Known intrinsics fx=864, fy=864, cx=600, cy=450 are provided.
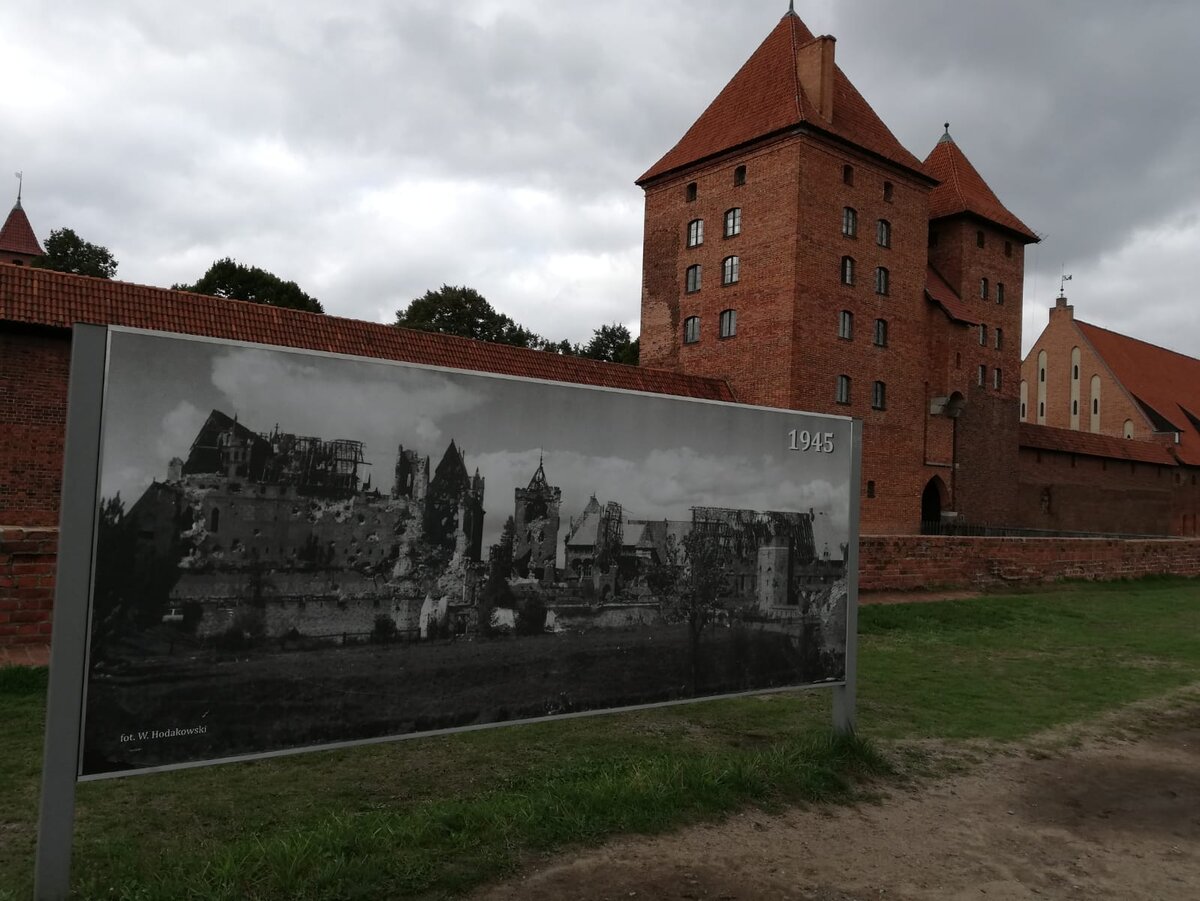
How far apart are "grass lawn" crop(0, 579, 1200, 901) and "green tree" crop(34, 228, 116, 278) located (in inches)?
1915

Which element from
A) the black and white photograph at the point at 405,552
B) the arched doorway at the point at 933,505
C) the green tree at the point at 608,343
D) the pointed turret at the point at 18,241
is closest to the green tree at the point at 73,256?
the pointed turret at the point at 18,241

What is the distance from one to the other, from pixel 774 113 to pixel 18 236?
145 ft

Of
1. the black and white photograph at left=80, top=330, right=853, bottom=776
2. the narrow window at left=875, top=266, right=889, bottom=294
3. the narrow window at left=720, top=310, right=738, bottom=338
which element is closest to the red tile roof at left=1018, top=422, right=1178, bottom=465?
the narrow window at left=875, top=266, right=889, bottom=294

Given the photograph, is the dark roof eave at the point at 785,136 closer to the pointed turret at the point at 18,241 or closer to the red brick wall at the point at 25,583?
the red brick wall at the point at 25,583

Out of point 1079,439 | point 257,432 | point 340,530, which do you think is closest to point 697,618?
point 340,530

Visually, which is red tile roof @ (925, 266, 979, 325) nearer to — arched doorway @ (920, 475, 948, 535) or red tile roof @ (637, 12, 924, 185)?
red tile roof @ (637, 12, 924, 185)

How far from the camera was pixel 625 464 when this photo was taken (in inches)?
186

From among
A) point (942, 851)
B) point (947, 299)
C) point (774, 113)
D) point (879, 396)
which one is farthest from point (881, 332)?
point (942, 851)

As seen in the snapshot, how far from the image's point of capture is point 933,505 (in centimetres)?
3098

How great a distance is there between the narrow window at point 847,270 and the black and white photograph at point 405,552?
23054 millimetres

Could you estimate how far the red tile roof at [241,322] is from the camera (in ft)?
54.7

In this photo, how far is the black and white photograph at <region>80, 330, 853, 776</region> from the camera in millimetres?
3406

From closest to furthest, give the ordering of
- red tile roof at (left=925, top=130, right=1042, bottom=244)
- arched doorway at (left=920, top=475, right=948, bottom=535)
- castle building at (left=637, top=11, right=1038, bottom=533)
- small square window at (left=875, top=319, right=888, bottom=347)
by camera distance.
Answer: castle building at (left=637, top=11, right=1038, bottom=533) < small square window at (left=875, top=319, right=888, bottom=347) < arched doorway at (left=920, top=475, right=948, bottom=535) < red tile roof at (left=925, top=130, right=1042, bottom=244)

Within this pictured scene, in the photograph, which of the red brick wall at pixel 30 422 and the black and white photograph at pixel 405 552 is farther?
the red brick wall at pixel 30 422
